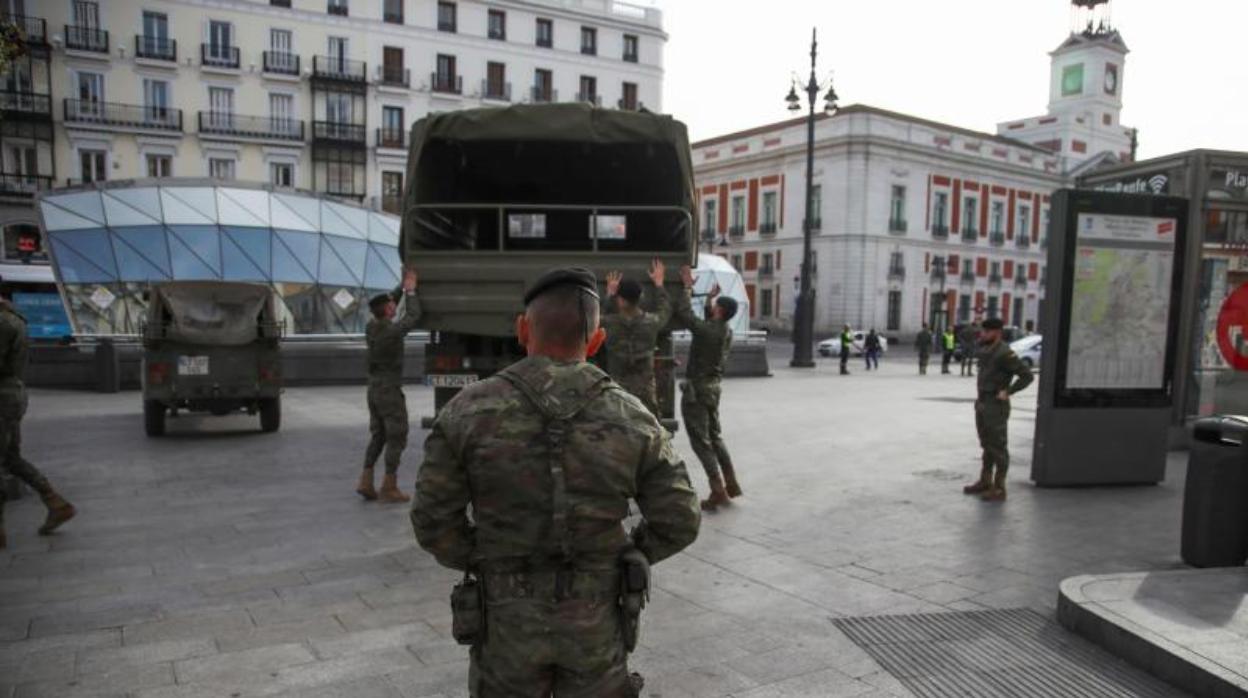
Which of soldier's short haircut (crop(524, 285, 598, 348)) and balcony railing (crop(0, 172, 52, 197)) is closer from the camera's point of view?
soldier's short haircut (crop(524, 285, 598, 348))

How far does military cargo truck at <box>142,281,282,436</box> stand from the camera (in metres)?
10.4

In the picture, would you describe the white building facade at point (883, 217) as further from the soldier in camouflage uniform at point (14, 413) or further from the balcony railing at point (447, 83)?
the soldier in camouflage uniform at point (14, 413)

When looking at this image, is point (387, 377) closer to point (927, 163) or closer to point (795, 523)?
point (795, 523)

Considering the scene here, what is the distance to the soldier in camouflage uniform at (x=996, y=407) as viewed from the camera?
7.61 meters

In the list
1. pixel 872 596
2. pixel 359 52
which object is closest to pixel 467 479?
pixel 872 596

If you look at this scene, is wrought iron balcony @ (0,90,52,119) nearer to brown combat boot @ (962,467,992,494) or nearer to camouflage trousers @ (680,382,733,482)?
camouflage trousers @ (680,382,733,482)

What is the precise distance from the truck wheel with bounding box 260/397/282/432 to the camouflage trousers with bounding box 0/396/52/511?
485 centimetres

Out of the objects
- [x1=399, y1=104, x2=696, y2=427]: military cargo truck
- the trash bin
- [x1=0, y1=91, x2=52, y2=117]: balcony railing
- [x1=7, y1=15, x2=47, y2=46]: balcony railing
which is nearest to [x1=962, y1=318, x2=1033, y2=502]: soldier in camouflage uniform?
the trash bin

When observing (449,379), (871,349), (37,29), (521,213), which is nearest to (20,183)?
(37,29)

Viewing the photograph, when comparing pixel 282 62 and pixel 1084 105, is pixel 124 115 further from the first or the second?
pixel 1084 105

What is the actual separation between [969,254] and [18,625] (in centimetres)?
5952

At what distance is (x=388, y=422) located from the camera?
723cm

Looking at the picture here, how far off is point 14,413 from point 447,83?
44.8 metres

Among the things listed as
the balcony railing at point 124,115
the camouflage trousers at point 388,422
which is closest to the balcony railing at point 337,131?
the balcony railing at point 124,115
